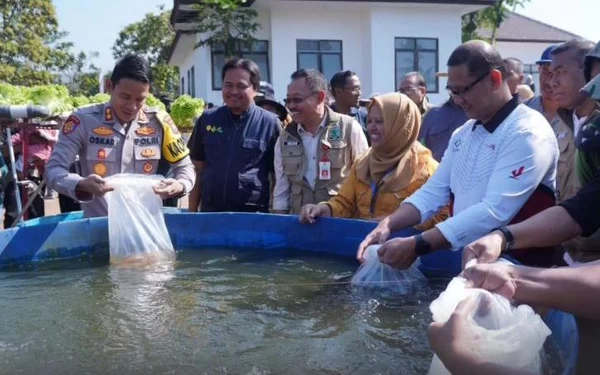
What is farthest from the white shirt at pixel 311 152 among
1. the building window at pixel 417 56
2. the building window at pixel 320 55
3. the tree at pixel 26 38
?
the tree at pixel 26 38

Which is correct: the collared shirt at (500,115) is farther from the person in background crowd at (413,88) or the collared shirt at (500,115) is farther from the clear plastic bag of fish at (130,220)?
the person in background crowd at (413,88)

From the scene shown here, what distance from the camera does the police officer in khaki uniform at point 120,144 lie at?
344 cm

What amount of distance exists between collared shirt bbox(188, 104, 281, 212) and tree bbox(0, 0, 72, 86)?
26.1m

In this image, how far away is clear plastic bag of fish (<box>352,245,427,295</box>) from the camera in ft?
9.15

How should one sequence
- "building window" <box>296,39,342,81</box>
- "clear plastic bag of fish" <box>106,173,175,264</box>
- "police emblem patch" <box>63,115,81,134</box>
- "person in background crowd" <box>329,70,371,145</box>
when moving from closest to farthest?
"clear plastic bag of fish" <box>106,173,175,264</box>
"police emblem patch" <box>63,115,81,134</box>
"person in background crowd" <box>329,70,371,145</box>
"building window" <box>296,39,342,81</box>

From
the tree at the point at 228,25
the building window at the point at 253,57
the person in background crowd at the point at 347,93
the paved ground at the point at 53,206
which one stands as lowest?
the paved ground at the point at 53,206

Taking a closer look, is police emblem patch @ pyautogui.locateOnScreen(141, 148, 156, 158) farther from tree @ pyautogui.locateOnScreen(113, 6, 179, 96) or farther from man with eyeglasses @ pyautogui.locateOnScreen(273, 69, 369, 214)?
tree @ pyautogui.locateOnScreen(113, 6, 179, 96)

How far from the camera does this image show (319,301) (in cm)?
269

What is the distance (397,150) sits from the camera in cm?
344

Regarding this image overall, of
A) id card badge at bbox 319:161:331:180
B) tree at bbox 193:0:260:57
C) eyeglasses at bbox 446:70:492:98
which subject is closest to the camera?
eyeglasses at bbox 446:70:492:98

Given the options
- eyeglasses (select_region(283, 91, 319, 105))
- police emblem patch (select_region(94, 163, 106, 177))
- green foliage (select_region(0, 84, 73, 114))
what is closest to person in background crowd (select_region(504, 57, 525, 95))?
eyeglasses (select_region(283, 91, 319, 105))

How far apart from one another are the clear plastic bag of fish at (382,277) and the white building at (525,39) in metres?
28.3

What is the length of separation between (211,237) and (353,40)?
53.6 ft

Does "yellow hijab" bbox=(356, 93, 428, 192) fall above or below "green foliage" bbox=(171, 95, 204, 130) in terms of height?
below
